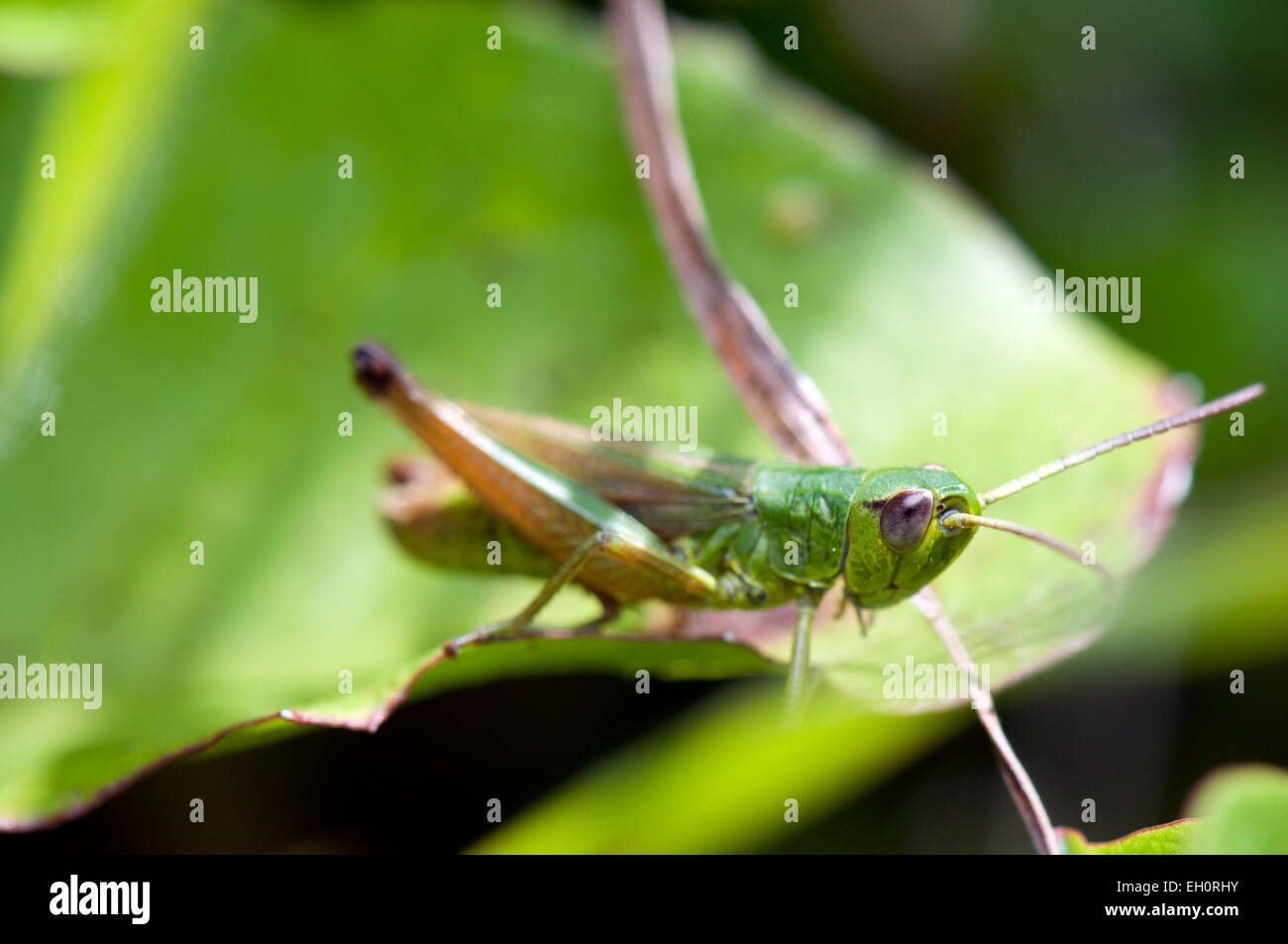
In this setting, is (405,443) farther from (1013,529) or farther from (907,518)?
(1013,529)

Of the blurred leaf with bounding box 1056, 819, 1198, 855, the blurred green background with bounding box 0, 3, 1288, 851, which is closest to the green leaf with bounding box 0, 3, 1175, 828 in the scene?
the blurred green background with bounding box 0, 3, 1288, 851

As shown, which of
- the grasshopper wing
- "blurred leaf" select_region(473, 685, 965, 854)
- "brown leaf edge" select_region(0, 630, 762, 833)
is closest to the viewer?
"brown leaf edge" select_region(0, 630, 762, 833)

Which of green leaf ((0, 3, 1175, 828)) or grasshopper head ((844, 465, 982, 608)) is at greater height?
green leaf ((0, 3, 1175, 828))

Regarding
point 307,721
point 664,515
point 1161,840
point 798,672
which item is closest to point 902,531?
point 798,672

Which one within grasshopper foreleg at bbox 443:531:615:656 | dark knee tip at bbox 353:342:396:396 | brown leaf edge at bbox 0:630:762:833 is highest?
dark knee tip at bbox 353:342:396:396

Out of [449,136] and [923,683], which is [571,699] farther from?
[449,136]

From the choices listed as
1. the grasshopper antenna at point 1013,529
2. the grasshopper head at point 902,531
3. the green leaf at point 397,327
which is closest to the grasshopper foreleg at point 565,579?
the green leaf at point 397,327

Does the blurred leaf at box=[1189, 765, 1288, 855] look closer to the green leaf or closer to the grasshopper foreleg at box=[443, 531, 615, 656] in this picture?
the green leaf
